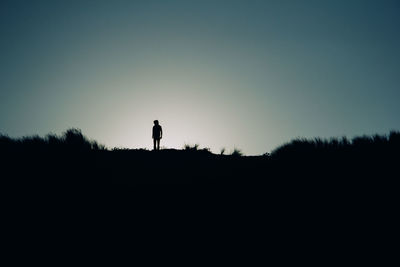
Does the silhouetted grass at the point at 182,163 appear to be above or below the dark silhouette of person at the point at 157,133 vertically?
below

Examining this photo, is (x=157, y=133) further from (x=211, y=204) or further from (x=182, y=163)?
(x=211, y=204)

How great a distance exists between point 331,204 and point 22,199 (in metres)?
8.76

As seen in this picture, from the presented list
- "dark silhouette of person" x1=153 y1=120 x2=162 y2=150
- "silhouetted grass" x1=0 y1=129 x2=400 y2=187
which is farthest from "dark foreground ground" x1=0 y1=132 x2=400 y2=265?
"dark silhouette of person" x1=153 y1=120 x2=162 y2=150

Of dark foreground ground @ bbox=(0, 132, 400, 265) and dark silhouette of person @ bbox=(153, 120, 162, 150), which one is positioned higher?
dark silhouette of person @ bbox=(153, 120, 162, 150)

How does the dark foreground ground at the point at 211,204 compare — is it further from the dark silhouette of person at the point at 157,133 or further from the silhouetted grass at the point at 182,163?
the dark silhouette of person at the point at 157,133

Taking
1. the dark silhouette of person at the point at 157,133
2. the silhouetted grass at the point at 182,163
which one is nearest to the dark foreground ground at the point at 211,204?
the silhouetted grass at the point at 182,163

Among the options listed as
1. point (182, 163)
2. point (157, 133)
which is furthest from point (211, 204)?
point (157, 133)

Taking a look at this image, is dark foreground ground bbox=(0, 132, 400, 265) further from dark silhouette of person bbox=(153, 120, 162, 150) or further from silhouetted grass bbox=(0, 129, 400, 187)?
dark silhouette of person bbox=(153, 120, 162, 150)

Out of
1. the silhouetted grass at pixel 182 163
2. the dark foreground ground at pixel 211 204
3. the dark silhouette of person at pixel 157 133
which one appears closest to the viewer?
the dark foreground ground at pixel 211 204

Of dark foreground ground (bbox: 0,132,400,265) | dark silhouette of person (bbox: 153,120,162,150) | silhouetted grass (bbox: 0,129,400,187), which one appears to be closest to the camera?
dark foreground ground (bbox: 0,132,400,265)

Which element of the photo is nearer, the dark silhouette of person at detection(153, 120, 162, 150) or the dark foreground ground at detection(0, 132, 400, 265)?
the dark foreground ground at detection(0, 132, 400, 265)

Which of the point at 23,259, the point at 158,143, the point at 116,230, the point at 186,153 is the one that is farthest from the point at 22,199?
the point at 158,143

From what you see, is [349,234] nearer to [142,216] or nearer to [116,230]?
[142,216]

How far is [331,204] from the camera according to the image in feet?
27.0
